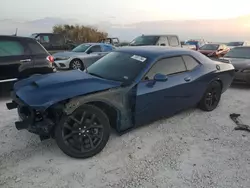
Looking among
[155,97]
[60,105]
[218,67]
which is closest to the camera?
[60,105]

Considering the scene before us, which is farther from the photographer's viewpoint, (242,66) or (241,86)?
(241,86)

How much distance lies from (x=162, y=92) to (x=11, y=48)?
4140 millimetres

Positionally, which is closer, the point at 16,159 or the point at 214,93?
the point at 16,159

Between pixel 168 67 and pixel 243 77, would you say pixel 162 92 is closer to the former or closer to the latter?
pixel 168 67

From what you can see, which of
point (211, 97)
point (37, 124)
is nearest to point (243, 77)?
point (211, 97)

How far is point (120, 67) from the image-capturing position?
4293mm

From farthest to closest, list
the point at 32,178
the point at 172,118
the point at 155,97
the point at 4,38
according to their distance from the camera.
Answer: the point at 4,38, the point at 172,118, the point at 155,97, the point at 32,178

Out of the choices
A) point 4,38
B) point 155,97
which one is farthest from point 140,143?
point 4,38

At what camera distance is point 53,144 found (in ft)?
12.6

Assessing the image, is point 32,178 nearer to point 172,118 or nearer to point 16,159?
point 16,159

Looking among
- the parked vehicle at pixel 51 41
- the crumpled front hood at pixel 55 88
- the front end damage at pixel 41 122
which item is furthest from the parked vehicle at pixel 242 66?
the parked vehicle at pixel 51 41

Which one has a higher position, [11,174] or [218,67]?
[218,67]

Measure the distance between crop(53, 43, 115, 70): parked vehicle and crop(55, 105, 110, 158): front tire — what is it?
732 centimetres

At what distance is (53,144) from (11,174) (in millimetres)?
862
